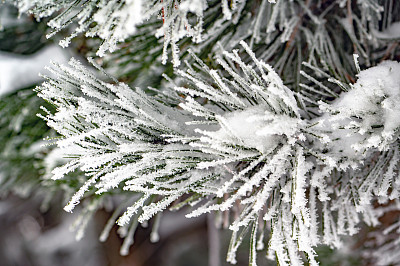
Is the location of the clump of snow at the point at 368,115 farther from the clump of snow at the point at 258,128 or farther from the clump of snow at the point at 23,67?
the clump of snow at the point at 23,67

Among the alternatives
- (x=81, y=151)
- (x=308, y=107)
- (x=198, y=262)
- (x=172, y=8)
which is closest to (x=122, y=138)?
(x=81, y=151)

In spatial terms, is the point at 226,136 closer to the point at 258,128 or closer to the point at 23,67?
the point at 258,128

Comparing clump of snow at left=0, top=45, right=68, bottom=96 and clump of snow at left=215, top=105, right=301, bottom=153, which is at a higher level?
clump of snow at left=215, top=105, right=301, bottom=153

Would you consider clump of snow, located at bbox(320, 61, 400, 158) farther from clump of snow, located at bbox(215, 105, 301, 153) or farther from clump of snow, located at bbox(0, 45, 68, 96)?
clump of snow, located at bbox(0, 45, 68, 96)

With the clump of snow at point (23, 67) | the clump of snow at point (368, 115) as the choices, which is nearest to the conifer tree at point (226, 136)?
the clump of snow at point (368, 115)

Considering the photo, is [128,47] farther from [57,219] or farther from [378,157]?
[57,219]

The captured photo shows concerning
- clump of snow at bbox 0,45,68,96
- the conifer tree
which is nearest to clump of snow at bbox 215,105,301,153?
the conifer tree
